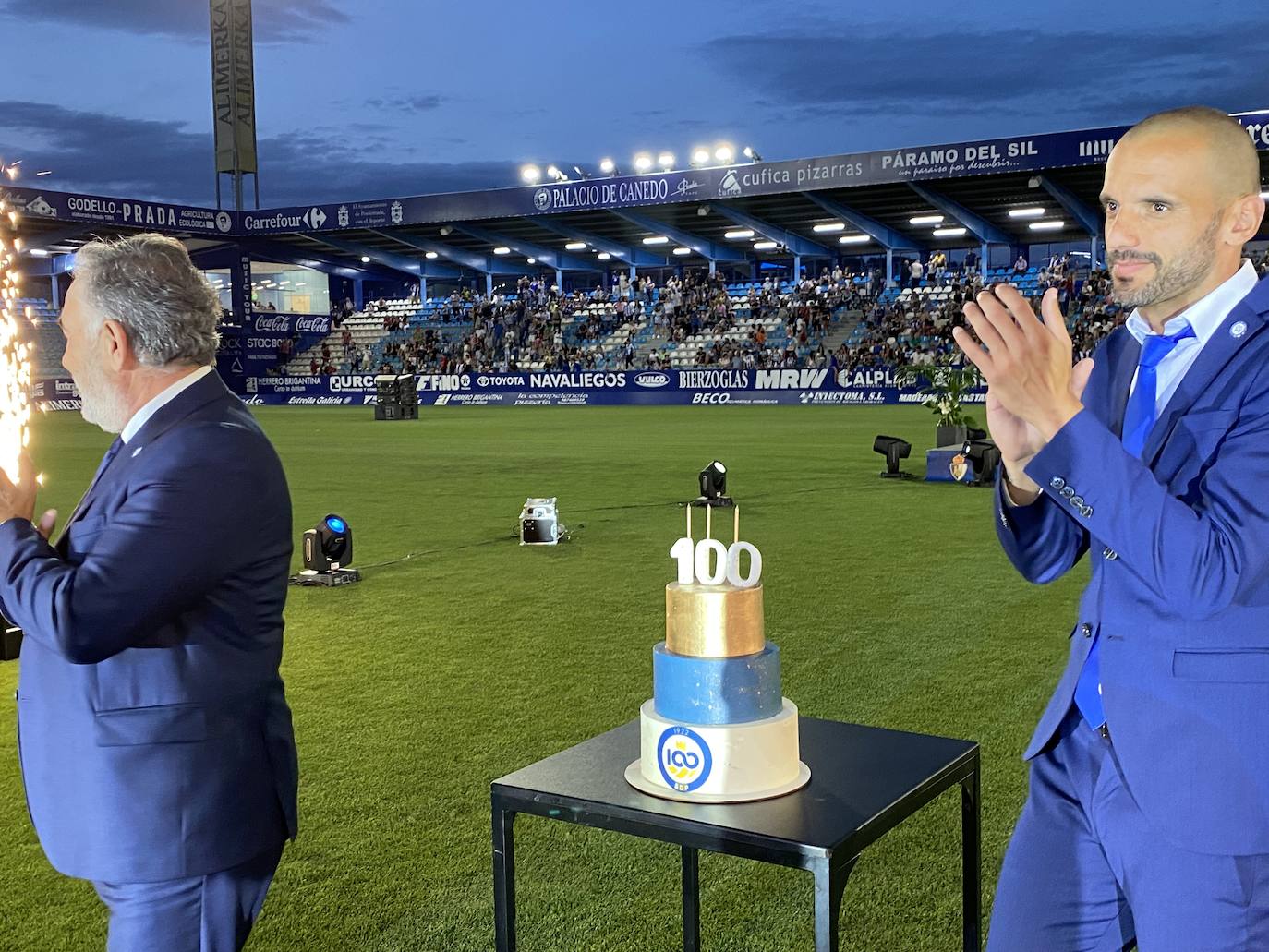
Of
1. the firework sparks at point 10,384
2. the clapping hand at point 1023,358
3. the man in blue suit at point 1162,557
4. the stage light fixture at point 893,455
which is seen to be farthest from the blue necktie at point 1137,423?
the stage light fixture at point 893,455

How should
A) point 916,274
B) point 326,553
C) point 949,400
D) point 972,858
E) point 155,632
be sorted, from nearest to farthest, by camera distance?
1. point 155,632
2. point 972,858
3. point 326,553
4. point 949,400
5. point 916,274

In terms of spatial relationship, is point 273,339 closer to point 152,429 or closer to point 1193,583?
point 152,429

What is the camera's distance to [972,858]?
8.51ft

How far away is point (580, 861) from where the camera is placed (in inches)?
155

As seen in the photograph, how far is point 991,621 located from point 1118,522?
17.9 ft

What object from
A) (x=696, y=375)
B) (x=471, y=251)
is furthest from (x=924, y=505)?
(x=471, y=251)

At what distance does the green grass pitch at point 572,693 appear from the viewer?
3.55m

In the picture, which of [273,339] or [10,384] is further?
[273,339]

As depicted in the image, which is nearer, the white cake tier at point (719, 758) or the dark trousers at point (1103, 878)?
the dark trousers at point (1103, 878)

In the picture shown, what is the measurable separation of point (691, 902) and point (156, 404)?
5.87 ft

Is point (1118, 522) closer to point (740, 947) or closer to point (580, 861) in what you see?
point (740, 947)

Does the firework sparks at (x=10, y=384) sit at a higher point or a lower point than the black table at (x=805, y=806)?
higher

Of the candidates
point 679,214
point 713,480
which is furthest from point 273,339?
point 713,480

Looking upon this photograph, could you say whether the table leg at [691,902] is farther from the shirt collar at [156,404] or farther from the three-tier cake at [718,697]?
the shirt collar at [156,404]
